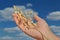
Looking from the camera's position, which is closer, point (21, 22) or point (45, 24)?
point (21, 22)

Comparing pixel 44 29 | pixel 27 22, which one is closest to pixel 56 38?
pixel 44 29

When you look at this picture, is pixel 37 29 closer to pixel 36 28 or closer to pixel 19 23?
pixel 36 28

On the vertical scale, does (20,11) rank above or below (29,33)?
above

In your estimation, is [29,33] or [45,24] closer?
[29,33]

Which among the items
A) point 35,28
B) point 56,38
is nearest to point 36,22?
point 35,28

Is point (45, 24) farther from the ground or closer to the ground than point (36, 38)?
farther from the ground

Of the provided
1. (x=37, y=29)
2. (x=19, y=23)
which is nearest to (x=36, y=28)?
(x=37, y=29)

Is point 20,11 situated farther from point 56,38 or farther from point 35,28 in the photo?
point 56,38

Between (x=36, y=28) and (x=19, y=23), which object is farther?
(x=36, y=28)

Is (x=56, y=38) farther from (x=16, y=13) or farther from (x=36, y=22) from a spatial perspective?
(x=16, y=13)
